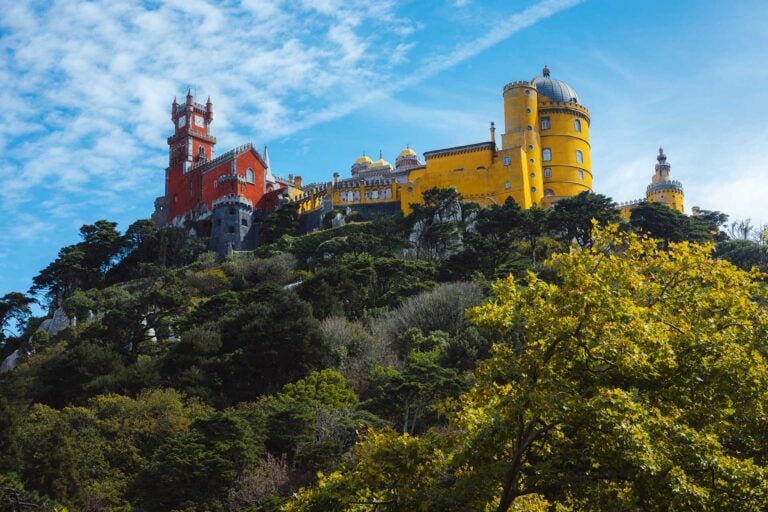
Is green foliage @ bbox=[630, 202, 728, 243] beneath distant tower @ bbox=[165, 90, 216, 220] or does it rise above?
beneath

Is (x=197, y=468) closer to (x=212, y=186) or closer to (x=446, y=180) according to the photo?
(x=446, y=180)

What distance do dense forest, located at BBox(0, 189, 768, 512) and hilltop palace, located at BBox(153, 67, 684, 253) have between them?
254 cm

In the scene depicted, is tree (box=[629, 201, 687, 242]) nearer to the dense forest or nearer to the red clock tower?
the dense forest

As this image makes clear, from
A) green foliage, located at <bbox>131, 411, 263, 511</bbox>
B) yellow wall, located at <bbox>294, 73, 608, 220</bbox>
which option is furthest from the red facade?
green foliage, located at <bbox>131, 411, 263, 511</bbox>

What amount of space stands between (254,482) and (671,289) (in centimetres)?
1597

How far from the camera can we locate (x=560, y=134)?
213 ft

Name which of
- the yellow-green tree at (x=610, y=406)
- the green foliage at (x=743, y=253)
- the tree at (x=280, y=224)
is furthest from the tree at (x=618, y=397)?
the tree at (x=280, y=224)

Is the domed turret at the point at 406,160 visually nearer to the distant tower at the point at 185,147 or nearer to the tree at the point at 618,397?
the distant tower at the point at 185,147

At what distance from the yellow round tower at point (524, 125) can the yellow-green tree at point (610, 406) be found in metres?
49.9

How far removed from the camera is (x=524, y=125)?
63.8m

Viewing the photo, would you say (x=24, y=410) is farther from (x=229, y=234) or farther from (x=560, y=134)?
(x=560, y=134)

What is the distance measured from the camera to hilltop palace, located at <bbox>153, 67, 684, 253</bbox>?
6191 cm

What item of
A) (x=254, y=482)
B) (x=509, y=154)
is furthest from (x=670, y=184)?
(x=254, y=482)

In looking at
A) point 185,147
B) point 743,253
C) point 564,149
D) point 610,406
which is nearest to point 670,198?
point 564,149
